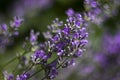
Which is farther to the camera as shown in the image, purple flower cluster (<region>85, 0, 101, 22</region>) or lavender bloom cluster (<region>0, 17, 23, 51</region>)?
lavender bloom cluster (<region>0, 17, 23, 51</region>)

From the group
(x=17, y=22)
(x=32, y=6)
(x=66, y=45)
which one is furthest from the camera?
(x=32, y=6)

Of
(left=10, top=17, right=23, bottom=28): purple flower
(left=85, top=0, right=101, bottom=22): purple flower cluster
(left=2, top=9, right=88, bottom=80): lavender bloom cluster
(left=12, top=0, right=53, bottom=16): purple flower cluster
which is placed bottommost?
(left=2, top=9, right=88, bottom=80): lavender bloom cluster

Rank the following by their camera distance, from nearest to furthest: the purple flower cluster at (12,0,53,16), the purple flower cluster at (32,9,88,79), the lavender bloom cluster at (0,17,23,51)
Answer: the purple flower cluster at (32,9,88,79) → the lavender bloom cluster at (0,17,23,51) → the purple flower cluster at (12,0,53,16)

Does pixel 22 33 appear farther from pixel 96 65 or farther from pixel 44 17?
pixel 96 65

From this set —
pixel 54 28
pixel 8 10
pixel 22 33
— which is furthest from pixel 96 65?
pixel 8 10

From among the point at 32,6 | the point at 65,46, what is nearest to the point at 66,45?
the point at 65,46

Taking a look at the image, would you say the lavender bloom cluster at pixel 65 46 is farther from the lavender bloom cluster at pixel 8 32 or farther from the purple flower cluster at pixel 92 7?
the lavender bloom cluster at pixel 8 32

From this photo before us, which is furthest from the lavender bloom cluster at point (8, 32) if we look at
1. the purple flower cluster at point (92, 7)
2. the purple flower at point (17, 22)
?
the purple flower cluster at point (92, 7)

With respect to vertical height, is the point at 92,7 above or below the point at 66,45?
above

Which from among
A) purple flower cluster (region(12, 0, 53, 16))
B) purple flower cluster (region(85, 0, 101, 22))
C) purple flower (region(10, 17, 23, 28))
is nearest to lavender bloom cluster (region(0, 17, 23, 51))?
purple flower (region(10, 17, 23, 28))

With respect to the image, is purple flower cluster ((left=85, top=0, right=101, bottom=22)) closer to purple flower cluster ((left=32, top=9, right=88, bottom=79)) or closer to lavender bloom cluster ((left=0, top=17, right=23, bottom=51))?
purple flower cluster ((left=32, top=9, right=88, bottom=79))

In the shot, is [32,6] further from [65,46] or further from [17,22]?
[65,46]
